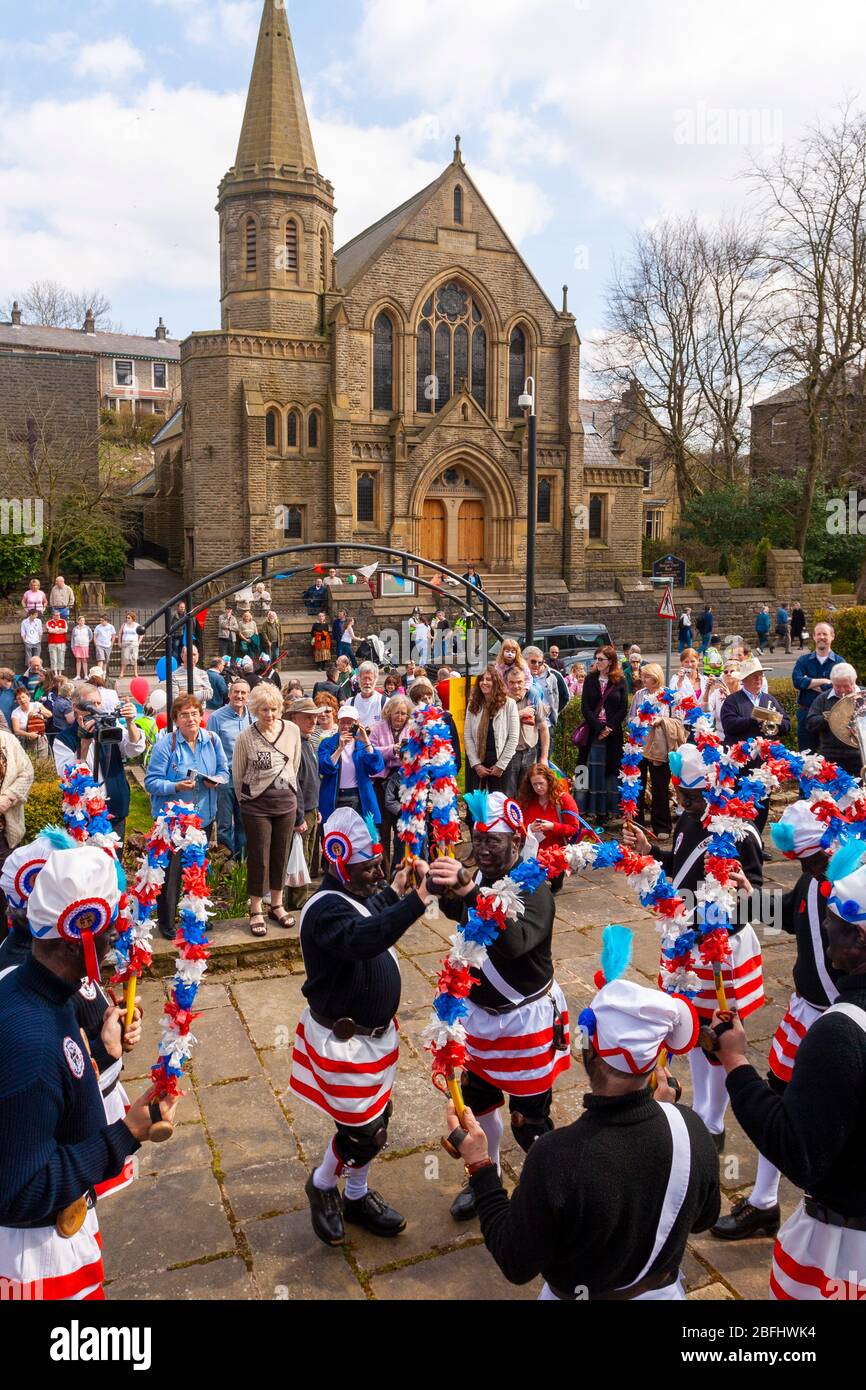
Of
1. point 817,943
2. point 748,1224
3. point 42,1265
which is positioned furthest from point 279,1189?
point 817,943

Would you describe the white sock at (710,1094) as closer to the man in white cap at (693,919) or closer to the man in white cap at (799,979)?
the man in white cap at (693,919)

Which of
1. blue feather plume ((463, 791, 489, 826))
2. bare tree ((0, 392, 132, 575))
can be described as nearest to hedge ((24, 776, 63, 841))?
blue feather plume ((463, 791, 489, 826))

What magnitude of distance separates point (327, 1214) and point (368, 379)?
111ft

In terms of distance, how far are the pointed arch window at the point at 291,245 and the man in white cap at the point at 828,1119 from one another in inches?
1440

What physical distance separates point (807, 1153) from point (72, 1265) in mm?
2107

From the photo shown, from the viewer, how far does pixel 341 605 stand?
2850 centimetres

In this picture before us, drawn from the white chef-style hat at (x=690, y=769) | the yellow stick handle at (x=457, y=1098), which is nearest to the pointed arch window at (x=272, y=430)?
the white chef-style hat at (x=690, y=769)

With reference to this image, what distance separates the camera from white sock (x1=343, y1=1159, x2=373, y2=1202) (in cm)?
434

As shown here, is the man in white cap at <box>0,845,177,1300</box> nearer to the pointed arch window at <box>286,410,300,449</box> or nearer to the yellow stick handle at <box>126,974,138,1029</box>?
the yellow stick handle at <box>126,974,138,1029</box>

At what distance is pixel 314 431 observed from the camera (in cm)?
3500

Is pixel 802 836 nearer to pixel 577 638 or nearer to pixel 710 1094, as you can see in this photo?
pixel 710 1094

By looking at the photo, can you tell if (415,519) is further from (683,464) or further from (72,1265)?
(72,1265)

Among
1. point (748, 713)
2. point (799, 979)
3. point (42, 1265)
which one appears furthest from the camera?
point (748, 713)
